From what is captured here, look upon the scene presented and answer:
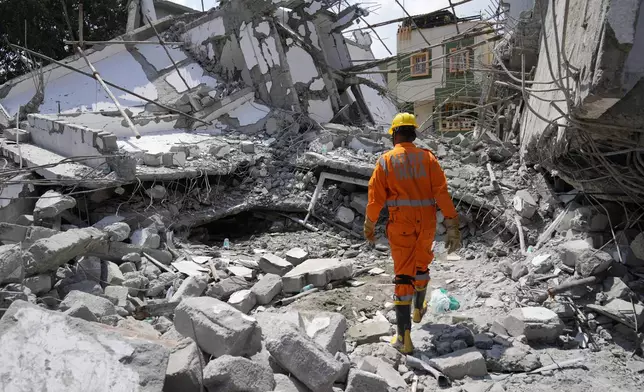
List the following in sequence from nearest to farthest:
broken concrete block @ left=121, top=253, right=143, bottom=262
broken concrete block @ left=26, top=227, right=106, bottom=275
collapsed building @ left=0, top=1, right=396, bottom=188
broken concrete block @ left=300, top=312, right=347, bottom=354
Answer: broken concrete block @ left=300, top=312, right=347, bottom=354 < broken concrete block @ left=26, top=227, right=106, bottom=275 < broken concrete block @ left=121, top=253, right=143, bottom=262 < collapsed building @ left=0, top=1, right=396, bottom=188

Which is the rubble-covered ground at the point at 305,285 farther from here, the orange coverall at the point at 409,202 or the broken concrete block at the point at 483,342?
the orange coverall at the point at 409,202

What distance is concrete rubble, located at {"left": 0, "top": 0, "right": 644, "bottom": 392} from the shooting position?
121 inches

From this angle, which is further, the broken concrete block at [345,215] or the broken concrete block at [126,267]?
the broken concrete block at [345,215]

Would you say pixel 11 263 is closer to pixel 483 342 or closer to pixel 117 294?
pixel 117 294

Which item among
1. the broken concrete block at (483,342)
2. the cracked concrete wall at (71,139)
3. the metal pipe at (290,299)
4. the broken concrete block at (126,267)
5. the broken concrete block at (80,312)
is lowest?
the metal pipe at (290,299)

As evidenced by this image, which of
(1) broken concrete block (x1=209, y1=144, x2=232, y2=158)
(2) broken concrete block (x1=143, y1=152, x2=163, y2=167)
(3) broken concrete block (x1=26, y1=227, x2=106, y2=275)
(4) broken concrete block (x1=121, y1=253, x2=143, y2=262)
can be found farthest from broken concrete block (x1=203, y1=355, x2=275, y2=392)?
(1) broken concrete block (x1=209, y1=144, x2=232, y2=158)

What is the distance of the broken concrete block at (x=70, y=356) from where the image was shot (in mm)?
2312

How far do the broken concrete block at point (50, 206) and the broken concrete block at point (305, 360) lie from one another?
12.3 ft

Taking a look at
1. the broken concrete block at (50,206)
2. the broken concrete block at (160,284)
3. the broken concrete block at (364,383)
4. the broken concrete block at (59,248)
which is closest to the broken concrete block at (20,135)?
the broken concrete block at (50,206)

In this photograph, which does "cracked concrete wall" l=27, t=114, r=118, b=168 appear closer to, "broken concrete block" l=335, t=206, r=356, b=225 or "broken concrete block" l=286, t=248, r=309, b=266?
"broken concrete block" l=286, t=248, r=309, b=266

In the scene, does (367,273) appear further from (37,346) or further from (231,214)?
(37,346)

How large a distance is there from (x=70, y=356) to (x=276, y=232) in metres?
5.44

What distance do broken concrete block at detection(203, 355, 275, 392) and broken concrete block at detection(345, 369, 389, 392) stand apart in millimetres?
450

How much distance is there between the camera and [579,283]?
424cm
